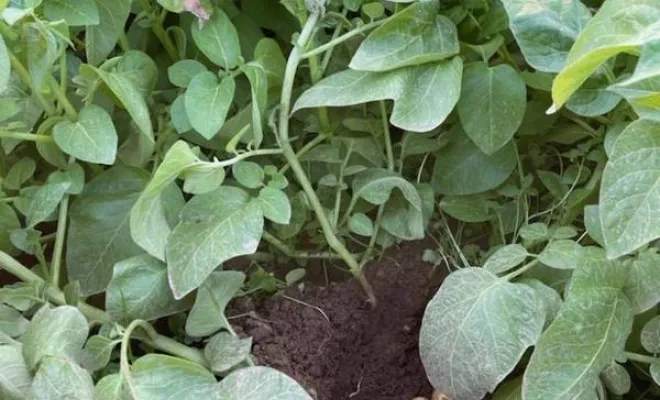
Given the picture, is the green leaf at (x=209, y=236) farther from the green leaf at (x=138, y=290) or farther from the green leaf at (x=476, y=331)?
the green leaf at (x=476, y=331)

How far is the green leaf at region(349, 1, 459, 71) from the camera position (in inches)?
26.8

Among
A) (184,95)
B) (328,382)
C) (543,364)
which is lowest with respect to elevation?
(328,382)

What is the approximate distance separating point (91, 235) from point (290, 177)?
183mm

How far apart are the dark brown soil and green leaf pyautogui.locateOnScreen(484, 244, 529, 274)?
138 millimetres

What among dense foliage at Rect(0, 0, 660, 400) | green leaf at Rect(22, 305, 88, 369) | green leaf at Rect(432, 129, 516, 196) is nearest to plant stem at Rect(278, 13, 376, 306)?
dense foliage at Rect(0, 0, 660, 400)

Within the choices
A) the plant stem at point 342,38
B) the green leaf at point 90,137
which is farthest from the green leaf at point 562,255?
the green leaf at point 90,137

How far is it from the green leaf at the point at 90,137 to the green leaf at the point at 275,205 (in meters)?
0.12

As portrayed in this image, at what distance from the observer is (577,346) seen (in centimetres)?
60

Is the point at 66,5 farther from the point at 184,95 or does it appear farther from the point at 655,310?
the point at 655,310

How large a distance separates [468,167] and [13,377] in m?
0.41

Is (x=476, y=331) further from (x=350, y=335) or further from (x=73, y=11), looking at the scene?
(x=73, y=11)

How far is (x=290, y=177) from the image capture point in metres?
0.81

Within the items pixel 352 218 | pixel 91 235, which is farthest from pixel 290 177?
pixel 91 235

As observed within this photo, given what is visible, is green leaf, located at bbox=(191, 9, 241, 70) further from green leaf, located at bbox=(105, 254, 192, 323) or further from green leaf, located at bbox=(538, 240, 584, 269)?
green leaf, located at bbox=(538, 240, 584, 269)
